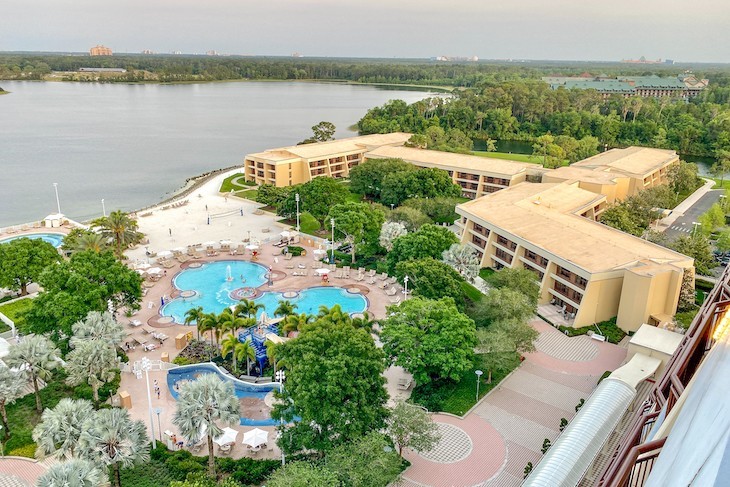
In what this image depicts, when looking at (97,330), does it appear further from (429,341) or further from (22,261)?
(429,341)

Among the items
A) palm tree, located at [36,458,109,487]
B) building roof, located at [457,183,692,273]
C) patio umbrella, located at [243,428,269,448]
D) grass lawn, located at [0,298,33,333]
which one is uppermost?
building roof, located at [457,183,692,273]

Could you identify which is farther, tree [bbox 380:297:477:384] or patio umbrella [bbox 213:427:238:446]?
tree [bbox 380:297:477:384]

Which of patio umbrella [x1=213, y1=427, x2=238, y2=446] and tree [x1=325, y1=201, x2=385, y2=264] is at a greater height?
tree [x1=325, y1=201, x2=385, y2=264]

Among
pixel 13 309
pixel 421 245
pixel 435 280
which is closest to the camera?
pixel 435 280

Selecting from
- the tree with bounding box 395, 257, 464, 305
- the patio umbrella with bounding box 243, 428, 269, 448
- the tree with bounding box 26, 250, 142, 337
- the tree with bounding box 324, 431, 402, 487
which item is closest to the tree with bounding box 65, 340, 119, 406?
the tree with bounding box 26, 250, 142, 337

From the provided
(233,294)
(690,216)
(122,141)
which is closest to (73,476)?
(233,294)

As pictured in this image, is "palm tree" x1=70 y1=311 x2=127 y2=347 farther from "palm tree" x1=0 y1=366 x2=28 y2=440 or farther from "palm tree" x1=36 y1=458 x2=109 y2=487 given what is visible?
"palm tree" x1=36 y1=458 x2=109 y2=487
